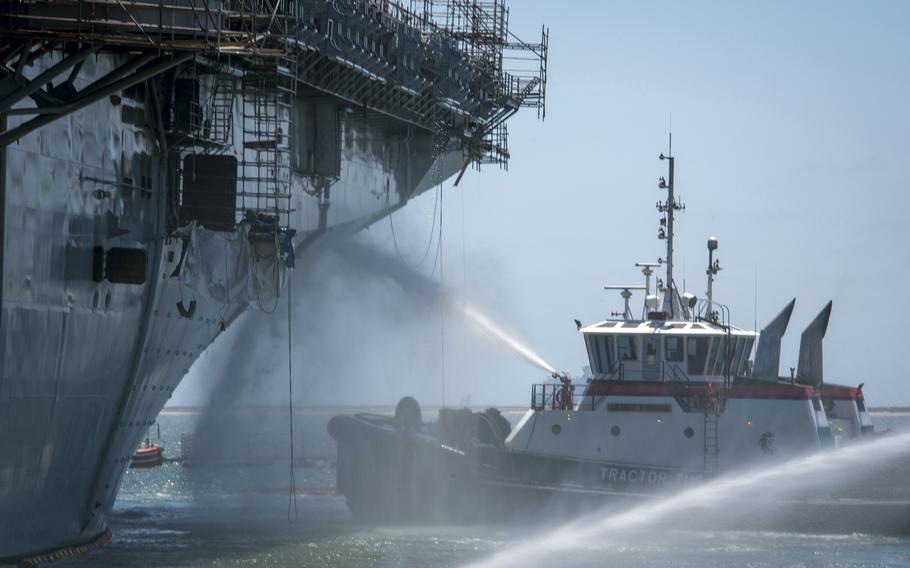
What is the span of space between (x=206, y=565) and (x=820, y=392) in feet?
64.5

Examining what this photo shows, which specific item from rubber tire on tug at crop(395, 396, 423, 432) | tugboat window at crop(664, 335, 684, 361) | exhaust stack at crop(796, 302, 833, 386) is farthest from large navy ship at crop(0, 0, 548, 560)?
exhaust stack at crop(796, 302, 833, 386)

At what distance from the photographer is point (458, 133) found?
4250 centimetres

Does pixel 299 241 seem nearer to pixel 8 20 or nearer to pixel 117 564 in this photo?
pixel 117 564

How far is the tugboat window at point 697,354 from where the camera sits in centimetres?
3953

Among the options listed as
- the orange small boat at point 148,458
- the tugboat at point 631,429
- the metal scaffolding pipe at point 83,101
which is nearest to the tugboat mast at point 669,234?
the tugboat at point 631,429

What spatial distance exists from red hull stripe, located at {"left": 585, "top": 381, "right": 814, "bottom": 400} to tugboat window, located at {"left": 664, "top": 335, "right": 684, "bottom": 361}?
93 centimetres

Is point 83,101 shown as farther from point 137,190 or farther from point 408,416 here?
point 408,416

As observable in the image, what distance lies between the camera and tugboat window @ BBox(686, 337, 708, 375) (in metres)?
39.5

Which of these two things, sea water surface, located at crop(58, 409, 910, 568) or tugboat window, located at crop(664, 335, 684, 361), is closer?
sea water surface, located at crop(58, 409, 910, 568)

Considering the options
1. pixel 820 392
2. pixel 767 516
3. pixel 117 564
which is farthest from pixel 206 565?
pixel 820 392

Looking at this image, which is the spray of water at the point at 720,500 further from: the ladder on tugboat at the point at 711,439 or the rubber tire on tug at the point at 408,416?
the rubber tire on tug at the point at 408,416

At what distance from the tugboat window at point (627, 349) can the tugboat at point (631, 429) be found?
0.04 meters

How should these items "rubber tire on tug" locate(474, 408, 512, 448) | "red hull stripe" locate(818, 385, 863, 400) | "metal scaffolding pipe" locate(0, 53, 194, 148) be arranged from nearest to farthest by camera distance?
"metal scaffolding pipe" locate(0, 53, 194, 148) < "rubber tire on tug" locate(474, 408, 512, 448) < "red hull stripe" locate(818, 385, 863, 400)

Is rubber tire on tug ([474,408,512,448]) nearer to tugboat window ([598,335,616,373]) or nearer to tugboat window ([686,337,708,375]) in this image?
tugboat window ([598,335,616,373])
